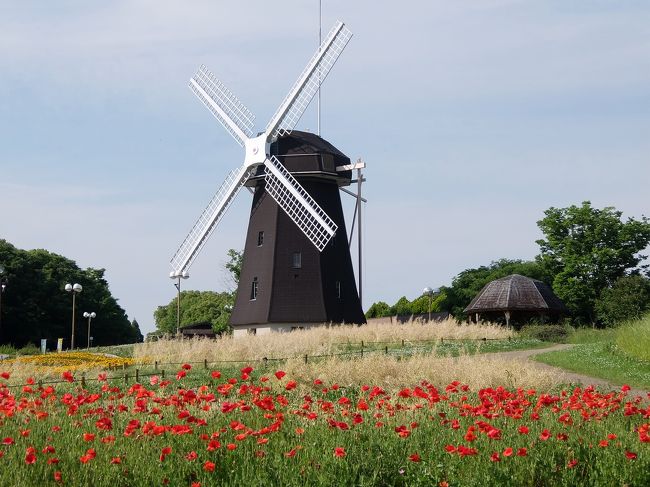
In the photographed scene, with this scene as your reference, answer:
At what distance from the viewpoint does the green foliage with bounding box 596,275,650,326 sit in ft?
133

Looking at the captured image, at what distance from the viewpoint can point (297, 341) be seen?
25.6 m

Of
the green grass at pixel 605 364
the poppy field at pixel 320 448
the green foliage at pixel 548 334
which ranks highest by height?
the green foliage at pixel 548 334

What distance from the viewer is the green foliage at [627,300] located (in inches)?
1592

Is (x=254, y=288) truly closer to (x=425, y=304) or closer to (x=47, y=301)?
(x=425, y=304)

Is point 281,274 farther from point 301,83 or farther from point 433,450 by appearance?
point 433,450

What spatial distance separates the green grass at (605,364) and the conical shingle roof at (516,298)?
1604cm

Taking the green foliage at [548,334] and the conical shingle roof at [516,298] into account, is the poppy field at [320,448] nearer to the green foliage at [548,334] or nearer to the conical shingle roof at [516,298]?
the green foliage at [548,334]

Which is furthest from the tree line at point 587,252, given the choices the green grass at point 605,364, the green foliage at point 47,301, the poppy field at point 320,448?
the poppy field at point 320,448

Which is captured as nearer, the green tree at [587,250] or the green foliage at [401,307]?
the green tree at [587,250]

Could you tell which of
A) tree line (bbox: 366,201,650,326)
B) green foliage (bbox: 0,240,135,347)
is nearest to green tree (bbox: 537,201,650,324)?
tree line (bbox: 366,201,650,326)

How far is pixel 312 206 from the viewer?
110 feet

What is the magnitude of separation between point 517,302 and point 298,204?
14023 millimetres

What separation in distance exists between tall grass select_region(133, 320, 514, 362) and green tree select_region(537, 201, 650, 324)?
703 inches

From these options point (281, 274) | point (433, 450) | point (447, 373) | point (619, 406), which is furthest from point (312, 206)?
point (433, 450)
